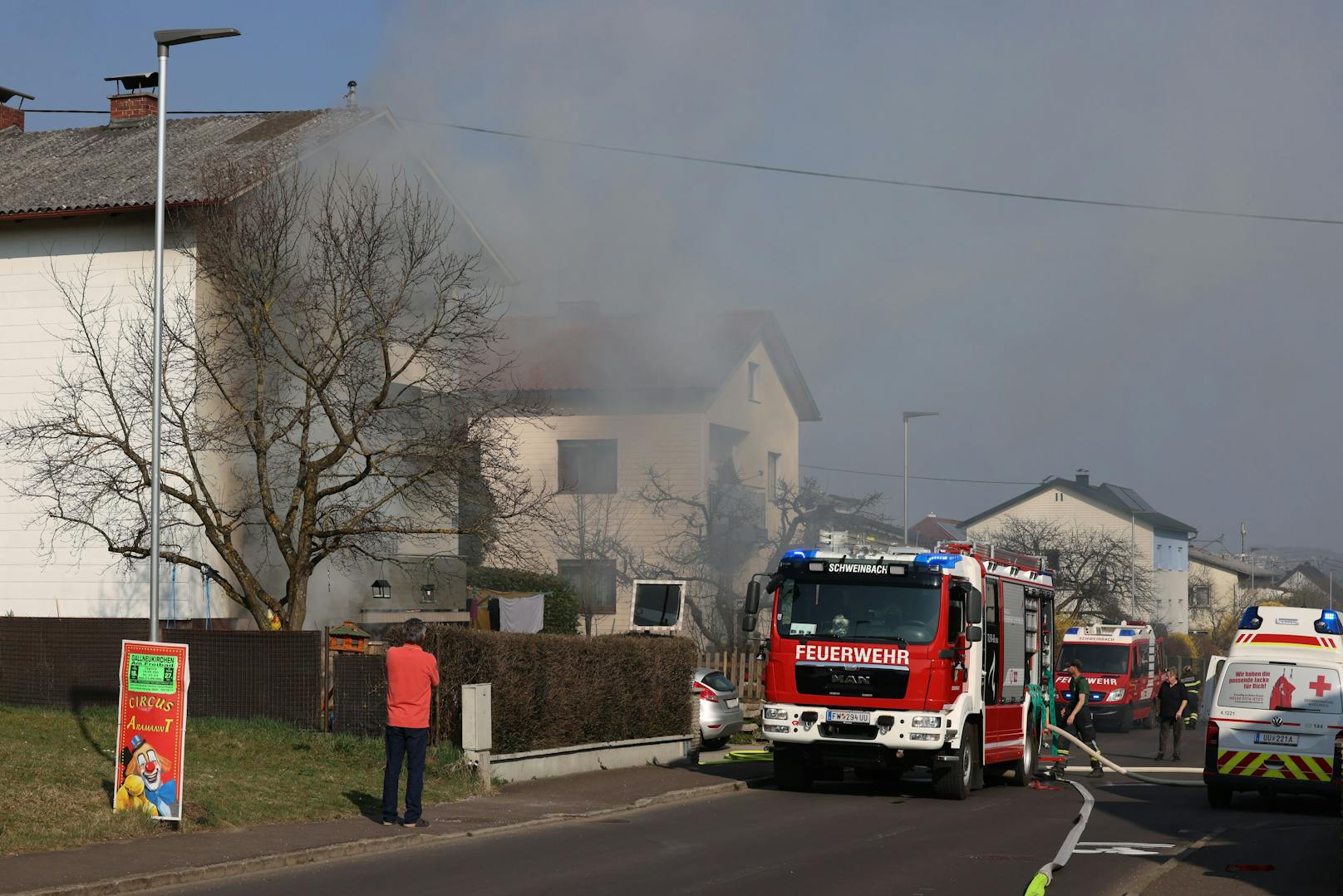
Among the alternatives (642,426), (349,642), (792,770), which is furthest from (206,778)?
(642,426)

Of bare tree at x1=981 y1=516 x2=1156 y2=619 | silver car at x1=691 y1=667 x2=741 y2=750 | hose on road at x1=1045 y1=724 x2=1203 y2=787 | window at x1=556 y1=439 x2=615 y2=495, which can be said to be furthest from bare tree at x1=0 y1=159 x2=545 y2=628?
bare tree at x1=981 y1=516 x2=1156 y2=619

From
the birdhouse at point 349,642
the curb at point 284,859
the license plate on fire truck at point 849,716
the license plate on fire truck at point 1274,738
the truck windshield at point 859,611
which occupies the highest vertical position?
the truck windshield at point 859,611

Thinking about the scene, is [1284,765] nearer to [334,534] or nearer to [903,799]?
[903,799]

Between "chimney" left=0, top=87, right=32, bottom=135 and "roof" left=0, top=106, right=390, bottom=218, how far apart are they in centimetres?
84

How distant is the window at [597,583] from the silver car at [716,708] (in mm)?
15082

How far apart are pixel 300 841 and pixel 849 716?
705 centimetres

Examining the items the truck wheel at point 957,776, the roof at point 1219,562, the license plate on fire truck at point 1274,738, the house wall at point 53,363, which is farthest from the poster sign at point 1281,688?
the roof at point 1219,562

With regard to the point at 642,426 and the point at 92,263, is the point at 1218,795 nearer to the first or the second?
the point at 642,426

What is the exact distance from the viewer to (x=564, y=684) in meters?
18.2

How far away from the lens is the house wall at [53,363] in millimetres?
25234

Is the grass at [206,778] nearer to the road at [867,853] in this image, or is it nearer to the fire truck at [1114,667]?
the road at [867,853]

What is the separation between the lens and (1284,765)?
54.6 ft

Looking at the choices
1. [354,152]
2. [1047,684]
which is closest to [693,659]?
[1047,684]

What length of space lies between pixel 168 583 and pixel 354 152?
25.9ft
